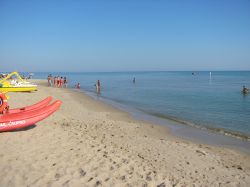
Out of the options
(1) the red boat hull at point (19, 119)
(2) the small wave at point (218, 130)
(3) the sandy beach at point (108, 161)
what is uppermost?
(1) the red boat hull at point (19, 119)

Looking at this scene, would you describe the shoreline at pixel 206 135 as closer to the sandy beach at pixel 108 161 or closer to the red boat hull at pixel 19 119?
the sandy beach at pixel 108 161

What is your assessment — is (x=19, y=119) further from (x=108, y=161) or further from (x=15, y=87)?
(x=15, y=87)

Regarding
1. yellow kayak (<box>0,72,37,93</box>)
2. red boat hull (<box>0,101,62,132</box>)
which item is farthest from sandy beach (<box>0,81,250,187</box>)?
yellow kayak (<box>0,72,37,93</box>)

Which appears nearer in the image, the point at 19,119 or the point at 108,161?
the point at 108,161

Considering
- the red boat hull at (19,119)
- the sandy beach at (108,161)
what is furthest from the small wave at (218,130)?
the red boat hull at (19,119)

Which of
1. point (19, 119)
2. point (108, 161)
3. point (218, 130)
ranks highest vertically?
point (19, 119)

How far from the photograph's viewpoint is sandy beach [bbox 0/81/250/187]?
5199 mm

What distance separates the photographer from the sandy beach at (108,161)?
5.20 m

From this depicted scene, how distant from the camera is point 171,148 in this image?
26.6 ft

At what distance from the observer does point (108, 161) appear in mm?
6055

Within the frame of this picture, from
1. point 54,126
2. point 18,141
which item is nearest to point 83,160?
point 18,141

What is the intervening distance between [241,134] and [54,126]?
788cm

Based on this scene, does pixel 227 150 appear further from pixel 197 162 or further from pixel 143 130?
pixel 143 130

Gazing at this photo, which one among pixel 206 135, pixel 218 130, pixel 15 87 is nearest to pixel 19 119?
pixel 206 135
